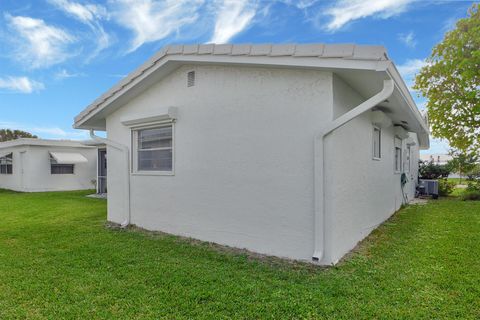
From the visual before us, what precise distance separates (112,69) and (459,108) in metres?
20.9

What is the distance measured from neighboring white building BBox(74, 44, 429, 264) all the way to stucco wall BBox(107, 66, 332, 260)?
1.0 inches

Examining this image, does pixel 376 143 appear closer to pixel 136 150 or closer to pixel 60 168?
pixel 136 150

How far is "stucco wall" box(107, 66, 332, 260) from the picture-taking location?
6367 mm

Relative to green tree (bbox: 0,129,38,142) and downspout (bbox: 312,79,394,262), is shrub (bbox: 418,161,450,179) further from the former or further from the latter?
green tree (bbox: 0,129,38,142)

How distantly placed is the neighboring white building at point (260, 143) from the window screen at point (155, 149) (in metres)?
Result: 0.05

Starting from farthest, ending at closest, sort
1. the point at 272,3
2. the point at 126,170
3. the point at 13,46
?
the point at 13,46 → the point at 126,170 → the point at 272,3

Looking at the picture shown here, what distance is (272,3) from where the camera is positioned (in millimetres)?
8828

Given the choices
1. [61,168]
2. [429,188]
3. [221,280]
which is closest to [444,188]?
[429,188]

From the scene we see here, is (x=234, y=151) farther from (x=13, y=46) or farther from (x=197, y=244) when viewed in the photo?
(x=13, y=46)

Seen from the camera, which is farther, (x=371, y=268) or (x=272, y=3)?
(x=272, y=3)

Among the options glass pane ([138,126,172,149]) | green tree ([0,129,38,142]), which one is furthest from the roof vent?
green tree ([0,129,38,142])

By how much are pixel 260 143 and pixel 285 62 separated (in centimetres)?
185

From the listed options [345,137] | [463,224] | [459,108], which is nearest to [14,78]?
[345,137]

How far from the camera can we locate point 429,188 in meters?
19.9
